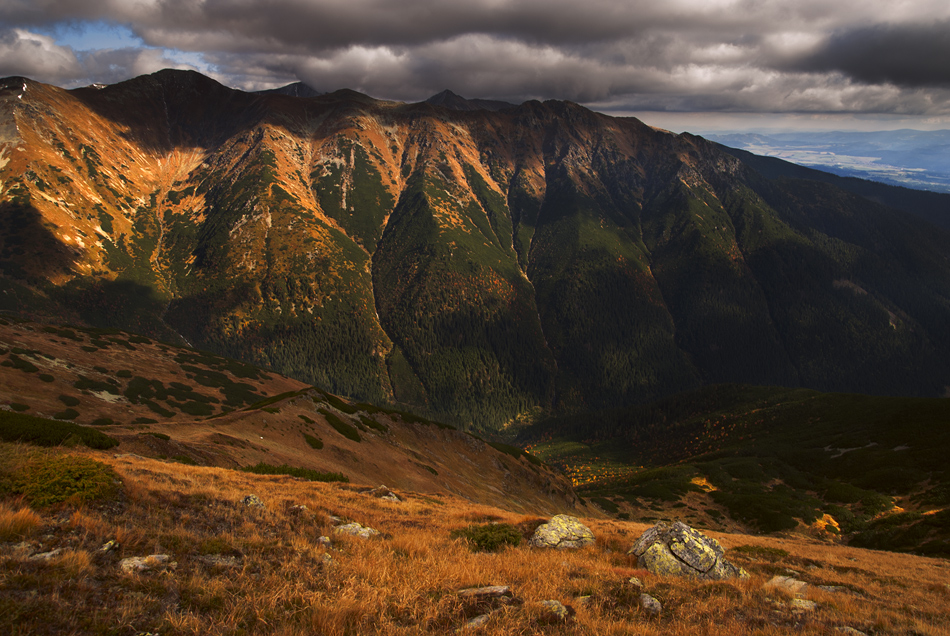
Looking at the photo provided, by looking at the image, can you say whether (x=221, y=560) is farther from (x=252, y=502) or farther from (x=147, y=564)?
(x=252, y=502)

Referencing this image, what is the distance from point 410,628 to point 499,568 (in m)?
5.62

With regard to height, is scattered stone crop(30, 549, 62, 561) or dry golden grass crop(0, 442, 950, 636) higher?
scattered stone crop(30, 549, 62, 561)

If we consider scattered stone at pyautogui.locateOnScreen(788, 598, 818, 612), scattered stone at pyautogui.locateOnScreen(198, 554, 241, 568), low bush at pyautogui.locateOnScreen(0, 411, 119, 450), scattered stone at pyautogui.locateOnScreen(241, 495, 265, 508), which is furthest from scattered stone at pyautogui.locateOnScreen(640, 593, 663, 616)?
low bush at pyautogui.locateOnScreen(0, 411, 119, 450)

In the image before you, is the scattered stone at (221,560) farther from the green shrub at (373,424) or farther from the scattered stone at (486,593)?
the green shrub at (373,424)

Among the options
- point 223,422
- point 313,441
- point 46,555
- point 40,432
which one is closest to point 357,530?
point 46,555

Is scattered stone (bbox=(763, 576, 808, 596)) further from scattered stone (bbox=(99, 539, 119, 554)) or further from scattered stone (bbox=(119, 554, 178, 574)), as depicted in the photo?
scattered stone (bbox=(99, 539, 119, 554))

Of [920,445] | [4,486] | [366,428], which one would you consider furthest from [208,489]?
[920,445]

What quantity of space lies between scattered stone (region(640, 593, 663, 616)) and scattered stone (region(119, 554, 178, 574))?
11.2m

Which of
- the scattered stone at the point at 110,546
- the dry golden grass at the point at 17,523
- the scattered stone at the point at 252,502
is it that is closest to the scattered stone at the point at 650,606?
the scattered stone at the point at 110,546

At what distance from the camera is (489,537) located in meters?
17.7

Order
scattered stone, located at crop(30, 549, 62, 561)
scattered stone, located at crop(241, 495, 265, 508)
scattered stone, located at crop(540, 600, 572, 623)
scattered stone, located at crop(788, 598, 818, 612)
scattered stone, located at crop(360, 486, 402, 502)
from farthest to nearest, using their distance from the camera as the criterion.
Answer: scattered stone, located at crop(360, 486, 402, 502)
scattered stone, located at crop(241, 495, 265, 508)
scattered stone, located at crop(788, 598, 818, 612)
scattered stone, located at crop(540, 600, 572, 623)
scattered stone, located at crop(30, 549, 62, 561)

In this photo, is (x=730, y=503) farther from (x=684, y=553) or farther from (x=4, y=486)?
(x=4, y=486)

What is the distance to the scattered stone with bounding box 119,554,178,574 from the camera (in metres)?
8.62

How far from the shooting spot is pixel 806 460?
495 ft
